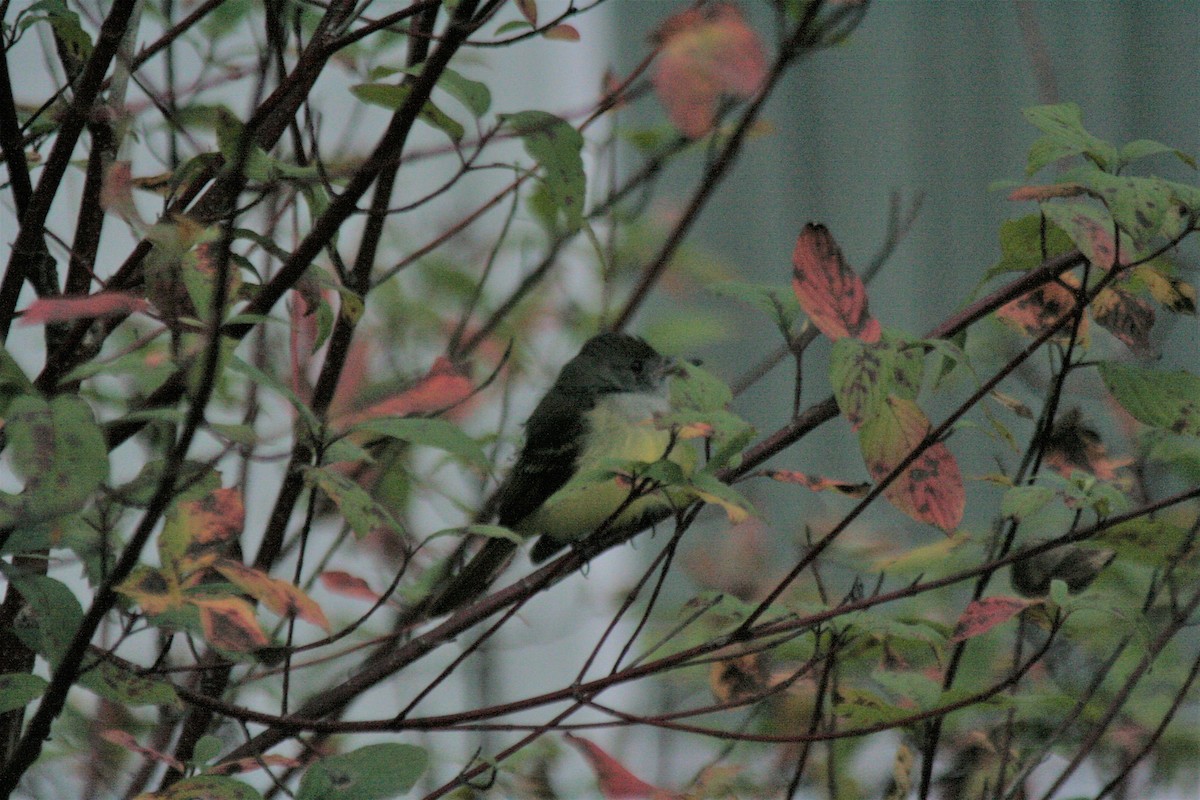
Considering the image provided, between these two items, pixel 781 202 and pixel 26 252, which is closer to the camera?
pixel 26 252

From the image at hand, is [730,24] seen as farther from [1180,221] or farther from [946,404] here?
[946,404]

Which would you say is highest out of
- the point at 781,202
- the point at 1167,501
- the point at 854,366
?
the point at 781,202

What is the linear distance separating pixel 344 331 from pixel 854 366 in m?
0.62

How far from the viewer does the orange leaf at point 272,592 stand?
945 mm

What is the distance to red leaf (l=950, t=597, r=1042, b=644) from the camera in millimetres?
1121

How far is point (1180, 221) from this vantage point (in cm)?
109

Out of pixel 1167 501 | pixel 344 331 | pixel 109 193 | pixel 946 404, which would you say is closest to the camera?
pixel 109 193

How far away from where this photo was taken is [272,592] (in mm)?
950

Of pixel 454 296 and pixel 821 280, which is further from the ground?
pixel 454 296

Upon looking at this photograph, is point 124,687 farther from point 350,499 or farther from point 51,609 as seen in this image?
point 350,499

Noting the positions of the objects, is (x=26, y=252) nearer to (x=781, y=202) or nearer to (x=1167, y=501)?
(x=1167, y=501)

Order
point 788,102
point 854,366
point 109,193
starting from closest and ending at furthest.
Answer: point 109,193 → point 854,366 → point 788,102

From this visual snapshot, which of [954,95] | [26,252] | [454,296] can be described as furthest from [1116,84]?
[26,252]

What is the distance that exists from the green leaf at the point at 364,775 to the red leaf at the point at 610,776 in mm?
172
